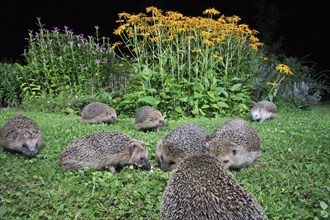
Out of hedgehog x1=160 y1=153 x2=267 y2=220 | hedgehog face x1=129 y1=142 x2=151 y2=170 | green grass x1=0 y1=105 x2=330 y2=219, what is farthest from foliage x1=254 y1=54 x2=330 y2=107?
hedgehog x1=160 y1=153 x2=267 y2=220

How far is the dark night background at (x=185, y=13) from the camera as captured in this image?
528 inches

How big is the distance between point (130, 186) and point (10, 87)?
6851 millimetres

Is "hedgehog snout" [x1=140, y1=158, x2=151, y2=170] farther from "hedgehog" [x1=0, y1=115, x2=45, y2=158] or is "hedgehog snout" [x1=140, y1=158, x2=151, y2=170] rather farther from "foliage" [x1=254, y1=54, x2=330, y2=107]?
"foliage" [x1=254, y1=54, x2=330, y2=107]

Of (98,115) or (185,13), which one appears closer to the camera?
(98,115)

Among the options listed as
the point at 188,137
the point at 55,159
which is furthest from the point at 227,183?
the point at 55,159

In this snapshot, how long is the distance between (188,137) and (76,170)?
1.38 metres

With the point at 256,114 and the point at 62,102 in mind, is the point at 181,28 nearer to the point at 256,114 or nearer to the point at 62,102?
the point at 256,114

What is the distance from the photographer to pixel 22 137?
4.92 m

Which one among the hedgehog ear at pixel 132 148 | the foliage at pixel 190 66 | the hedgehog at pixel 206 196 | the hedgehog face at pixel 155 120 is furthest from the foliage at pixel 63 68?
the hedgehog at pixel 206 196

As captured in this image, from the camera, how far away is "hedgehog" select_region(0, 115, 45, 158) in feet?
16.0

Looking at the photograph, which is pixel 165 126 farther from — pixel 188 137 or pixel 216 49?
pixel 216 49

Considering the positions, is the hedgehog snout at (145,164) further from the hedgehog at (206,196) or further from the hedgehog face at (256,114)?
the hedgehog face at (256,114)

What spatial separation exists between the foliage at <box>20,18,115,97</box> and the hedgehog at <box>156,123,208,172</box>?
519 centimetres

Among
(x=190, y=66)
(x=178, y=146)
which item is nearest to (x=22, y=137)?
(x=178, y=146)
